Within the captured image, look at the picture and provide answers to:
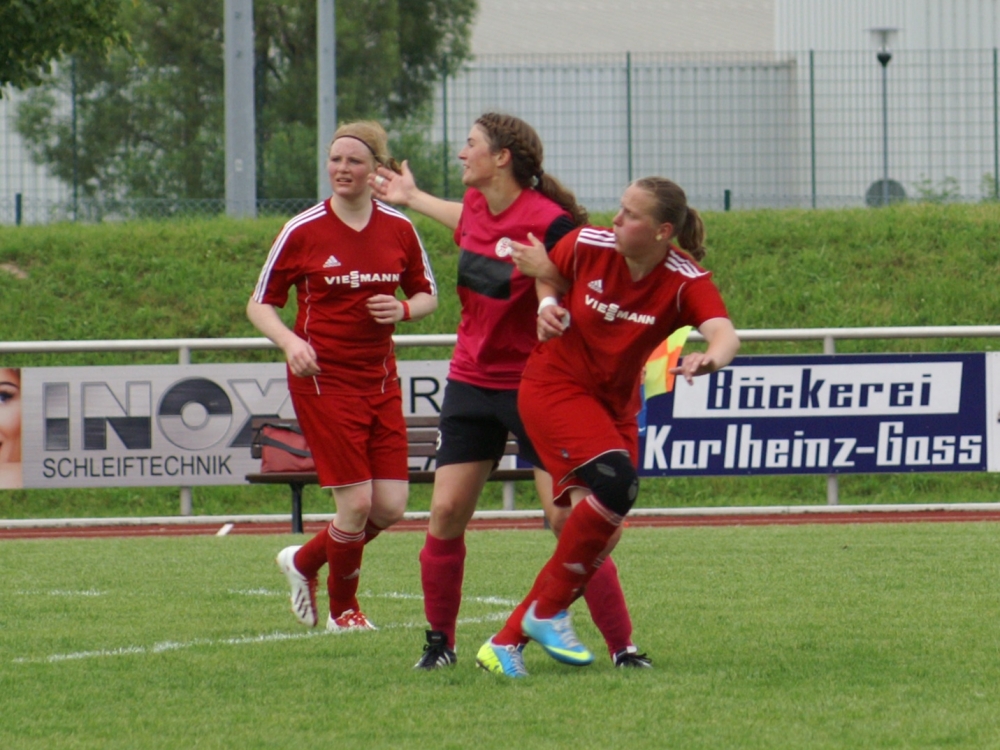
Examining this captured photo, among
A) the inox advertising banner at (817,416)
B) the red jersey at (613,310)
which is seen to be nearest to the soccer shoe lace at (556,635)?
the red jersey at (613,310)

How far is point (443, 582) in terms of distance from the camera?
5.50 metres

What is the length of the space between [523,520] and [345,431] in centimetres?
642

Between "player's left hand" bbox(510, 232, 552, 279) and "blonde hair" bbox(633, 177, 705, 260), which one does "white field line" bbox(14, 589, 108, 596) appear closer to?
"player's left hand" bbox(510, 232, 552, 279)

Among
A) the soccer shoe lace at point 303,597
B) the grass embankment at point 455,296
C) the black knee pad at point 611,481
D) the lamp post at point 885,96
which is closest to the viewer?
the black knee pad at point 611,481

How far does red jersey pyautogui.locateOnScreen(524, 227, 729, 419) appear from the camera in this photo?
16.6 feet

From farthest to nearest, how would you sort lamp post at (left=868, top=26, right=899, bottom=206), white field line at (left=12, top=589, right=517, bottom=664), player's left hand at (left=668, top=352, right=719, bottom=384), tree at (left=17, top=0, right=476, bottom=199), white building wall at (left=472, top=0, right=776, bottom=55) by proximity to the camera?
white building wall at (left=472, top=0, right=776, bottom=55) < tree at (left=17, top=0, right=476, bottom=199) < lamp post at (left=868, top=26, right=899, bottom=206) < white field line at (left=12, top=589, right=517, bottom=664) < player's left hand at (left=668, top=352, right=719, bottom=384)

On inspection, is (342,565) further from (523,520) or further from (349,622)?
(523,520)

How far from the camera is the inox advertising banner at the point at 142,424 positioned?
479 inches

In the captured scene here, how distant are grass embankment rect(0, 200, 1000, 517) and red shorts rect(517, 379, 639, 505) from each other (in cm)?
829

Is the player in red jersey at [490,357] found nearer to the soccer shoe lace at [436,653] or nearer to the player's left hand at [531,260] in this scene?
the soccer shoe lace at [436,653]

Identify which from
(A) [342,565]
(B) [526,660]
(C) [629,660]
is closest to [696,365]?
(C) [629,660]

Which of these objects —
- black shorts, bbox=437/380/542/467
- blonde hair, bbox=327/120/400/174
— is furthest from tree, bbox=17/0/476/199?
black shorts, bbox=437/380/542/467

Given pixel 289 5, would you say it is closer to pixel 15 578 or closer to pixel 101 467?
pixel 101 467

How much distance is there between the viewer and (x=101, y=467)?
39.9 feet
